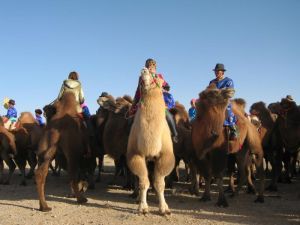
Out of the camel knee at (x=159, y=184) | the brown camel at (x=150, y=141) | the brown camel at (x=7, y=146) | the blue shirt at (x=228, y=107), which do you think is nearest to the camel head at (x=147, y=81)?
the brown camel at (x=150, y=141)

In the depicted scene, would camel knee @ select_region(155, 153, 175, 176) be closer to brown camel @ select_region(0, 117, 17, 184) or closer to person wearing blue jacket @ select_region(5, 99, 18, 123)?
brown camel @ select_region(0, 117, 17, 184)

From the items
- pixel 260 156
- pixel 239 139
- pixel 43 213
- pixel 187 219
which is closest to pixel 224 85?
pixel 239 139

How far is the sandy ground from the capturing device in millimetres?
7008

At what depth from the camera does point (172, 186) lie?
37.1 feet

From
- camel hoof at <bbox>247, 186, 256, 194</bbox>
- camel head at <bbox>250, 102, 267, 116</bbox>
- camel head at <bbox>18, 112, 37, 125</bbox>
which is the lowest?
camel hoof at <bbox>247, 186, 256, 194</bbox>

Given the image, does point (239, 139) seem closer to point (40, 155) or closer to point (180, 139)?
point (180, 139)

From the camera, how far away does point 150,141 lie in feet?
22.9

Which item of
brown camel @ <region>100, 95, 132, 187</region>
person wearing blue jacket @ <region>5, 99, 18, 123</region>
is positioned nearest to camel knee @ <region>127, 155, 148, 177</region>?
brown camel @ <region>100, 95, 132, 187</region>

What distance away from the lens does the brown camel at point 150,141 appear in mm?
7027

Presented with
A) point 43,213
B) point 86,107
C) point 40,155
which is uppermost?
point 86,107

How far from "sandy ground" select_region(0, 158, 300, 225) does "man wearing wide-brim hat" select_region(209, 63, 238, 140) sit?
60.9 inches

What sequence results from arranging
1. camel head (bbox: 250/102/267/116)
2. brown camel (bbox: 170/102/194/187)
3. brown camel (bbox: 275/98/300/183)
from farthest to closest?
camel head (bbox: 250/102/267/116), brown camel (bbox: 275/98/300/183), brown camel (bbox: 170/102/194/187)

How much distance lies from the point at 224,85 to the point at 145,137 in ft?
9.33

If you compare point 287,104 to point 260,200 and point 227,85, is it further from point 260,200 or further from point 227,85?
point 260,200
